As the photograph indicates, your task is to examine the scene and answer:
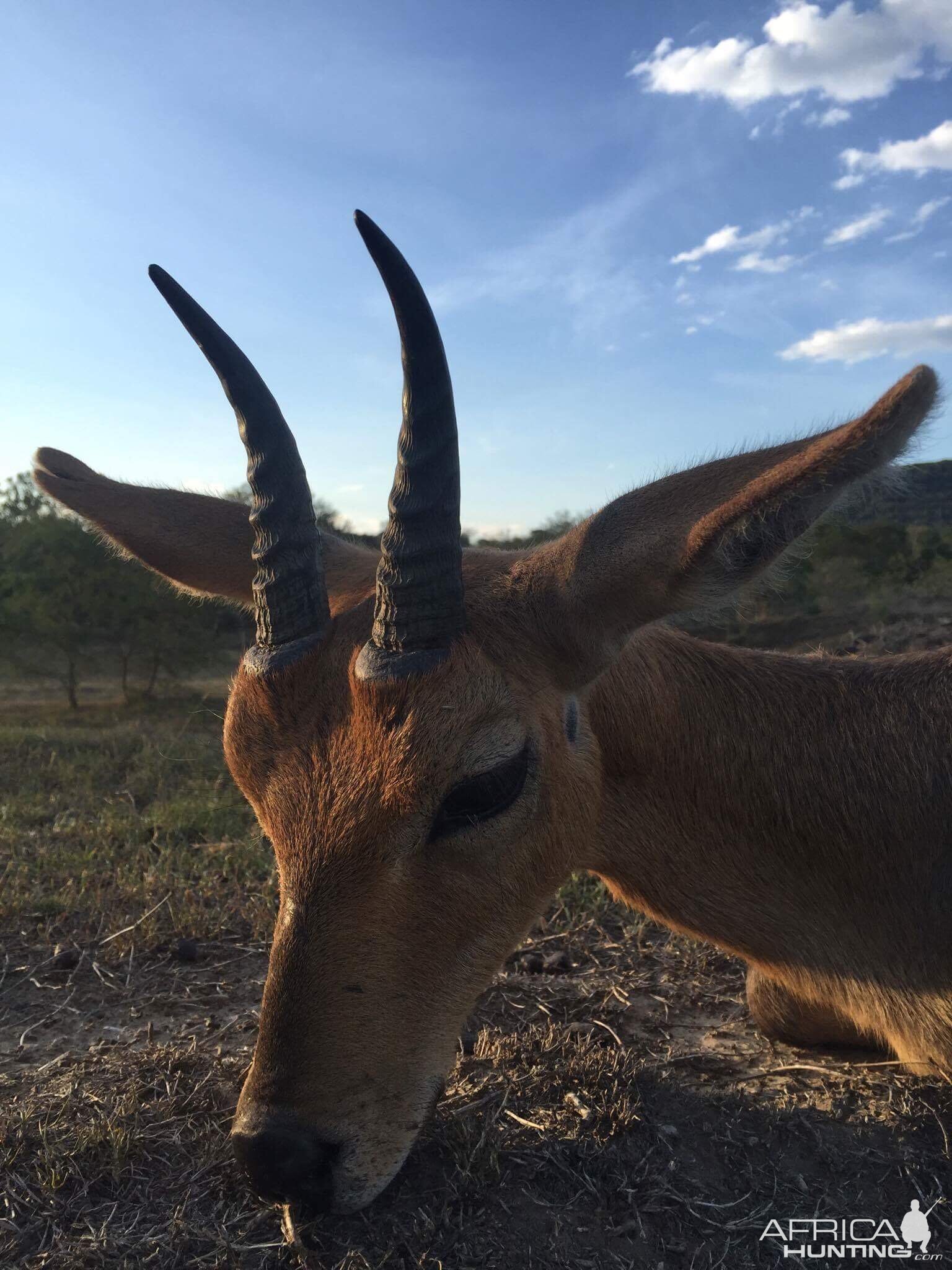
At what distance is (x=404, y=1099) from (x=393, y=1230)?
1.27 ft

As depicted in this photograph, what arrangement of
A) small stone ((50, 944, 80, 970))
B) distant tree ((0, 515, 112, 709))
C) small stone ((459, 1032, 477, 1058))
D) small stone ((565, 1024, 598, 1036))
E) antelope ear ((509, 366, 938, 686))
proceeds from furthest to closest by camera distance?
distant tree ((0, 515, 112, 709)) < small stone ((50, 944, 80, 970)) < small stone ((565, 1024, 598, 1036)) < small stone ((459, 1032, 477, 1058)) < antelope ear ((509, 366, 938, 686))

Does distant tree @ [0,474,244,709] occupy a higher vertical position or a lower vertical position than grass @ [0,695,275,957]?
higher

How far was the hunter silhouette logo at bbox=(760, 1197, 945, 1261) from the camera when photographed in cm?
267

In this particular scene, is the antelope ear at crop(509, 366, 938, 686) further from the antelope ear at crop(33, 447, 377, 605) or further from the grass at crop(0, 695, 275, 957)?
the grass at crop(0, 695, 275, 957)

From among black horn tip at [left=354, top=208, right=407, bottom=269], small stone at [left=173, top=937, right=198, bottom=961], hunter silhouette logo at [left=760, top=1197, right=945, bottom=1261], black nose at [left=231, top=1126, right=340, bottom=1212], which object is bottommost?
hunter silhouette logo at [left=760, top=1197, right=945, bottom=1261]

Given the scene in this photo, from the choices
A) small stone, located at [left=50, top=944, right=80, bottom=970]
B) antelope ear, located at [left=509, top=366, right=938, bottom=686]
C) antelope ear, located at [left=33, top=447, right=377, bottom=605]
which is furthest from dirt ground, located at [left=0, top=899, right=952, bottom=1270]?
antelope ear, located at [left=33, top=447, right=377, bottom=605]

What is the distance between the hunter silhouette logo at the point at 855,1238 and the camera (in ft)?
8.75

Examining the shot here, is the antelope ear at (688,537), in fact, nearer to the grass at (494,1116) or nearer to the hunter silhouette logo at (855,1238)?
the grass at (494,1116)

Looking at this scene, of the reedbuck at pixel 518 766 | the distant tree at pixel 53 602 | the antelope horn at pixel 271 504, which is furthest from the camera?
the distant tree at pixel 53 602

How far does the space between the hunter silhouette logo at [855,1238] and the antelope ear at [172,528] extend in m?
2.84

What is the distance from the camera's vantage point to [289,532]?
3.04 metres

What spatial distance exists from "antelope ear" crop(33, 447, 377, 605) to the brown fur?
1cm

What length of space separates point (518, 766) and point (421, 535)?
0.80 metres

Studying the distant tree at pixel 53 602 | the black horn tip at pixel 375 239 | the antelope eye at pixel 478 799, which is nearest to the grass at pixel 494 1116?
the antelope eye at pixel 478 799
